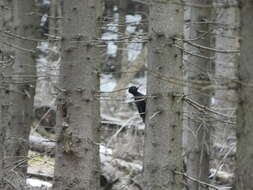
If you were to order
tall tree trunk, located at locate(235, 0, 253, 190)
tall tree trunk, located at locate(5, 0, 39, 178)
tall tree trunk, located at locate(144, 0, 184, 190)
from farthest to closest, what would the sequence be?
tall tree trunk, located at locate(5, 0, 39, 178), tall tree trunk, located at locate(144, 0, 184, 190), tall tree trunk, located at locate(235, 0, 253, 190)

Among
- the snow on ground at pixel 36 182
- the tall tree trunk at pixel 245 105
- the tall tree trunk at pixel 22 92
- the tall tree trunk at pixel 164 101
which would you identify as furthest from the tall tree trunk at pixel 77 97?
the snow on ground at pixel 36 182

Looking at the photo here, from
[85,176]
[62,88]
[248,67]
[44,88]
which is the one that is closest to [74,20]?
[62,88]

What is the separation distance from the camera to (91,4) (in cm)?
616

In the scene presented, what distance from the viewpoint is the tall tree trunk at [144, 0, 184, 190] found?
18.7ft

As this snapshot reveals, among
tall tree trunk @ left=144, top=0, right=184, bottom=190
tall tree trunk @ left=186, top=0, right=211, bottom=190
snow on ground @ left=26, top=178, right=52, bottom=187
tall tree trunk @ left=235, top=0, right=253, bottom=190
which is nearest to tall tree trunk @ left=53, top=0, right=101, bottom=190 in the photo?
tall tree trunk @ left=144, top=0, right=184, bottom=190

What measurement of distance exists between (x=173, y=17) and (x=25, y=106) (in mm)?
4079

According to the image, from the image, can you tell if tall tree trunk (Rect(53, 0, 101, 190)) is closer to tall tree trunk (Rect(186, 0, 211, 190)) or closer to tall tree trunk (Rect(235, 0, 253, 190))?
tall tree trunk (Rect(186, 0, 211, 190))

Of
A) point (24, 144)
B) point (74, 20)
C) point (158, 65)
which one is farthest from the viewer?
point (24, 144)

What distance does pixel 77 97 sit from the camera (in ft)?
A: 20.1

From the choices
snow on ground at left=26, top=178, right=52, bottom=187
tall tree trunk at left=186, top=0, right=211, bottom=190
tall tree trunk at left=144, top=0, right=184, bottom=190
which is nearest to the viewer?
tall tree trunk at left=144, top=0, right=184, bottom=190

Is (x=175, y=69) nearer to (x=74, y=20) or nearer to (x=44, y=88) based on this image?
(x=74, y=20)

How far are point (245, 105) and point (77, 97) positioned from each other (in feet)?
8.66

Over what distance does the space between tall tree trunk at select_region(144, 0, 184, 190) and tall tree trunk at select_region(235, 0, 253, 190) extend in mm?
1910

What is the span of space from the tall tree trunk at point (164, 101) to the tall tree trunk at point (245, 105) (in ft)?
6.27
